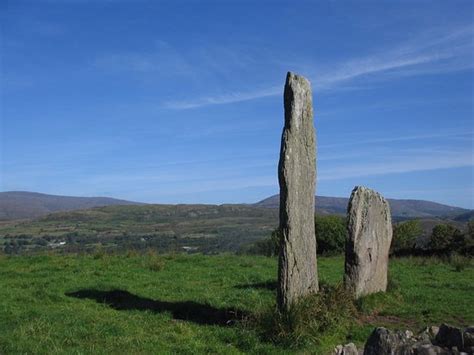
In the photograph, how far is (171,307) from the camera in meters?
13.6

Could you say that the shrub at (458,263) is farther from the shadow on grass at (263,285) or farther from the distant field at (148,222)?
the distant field at (148,222)

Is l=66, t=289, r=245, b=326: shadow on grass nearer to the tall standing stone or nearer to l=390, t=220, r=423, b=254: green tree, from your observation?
the tall standing stone

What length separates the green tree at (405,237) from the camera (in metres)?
30.5

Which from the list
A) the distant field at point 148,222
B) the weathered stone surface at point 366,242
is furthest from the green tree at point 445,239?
the distant field at point 148,222

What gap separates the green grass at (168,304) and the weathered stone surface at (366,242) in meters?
0.50

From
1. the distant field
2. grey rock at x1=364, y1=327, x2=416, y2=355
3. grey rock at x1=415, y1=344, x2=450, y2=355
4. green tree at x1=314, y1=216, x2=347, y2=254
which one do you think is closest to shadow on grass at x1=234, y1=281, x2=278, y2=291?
grey rock at x1=364, y1=327, x2=416, y2=355

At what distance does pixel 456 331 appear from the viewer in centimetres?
791

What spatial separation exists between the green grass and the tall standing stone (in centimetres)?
79

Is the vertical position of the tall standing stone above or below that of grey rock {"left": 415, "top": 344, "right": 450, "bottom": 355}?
above

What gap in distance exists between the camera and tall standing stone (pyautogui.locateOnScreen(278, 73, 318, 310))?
11898 millimetres

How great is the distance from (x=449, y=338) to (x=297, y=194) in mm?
4790

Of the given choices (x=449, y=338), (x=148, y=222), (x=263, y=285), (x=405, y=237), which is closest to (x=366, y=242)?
(x=263, y=285)

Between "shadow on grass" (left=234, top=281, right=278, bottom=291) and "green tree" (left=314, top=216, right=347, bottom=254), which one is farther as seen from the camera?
"green tree" (left=314, top=216, right=347, bottom=254)

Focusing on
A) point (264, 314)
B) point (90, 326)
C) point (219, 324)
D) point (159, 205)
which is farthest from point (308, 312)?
point (159, 205)
